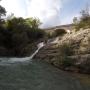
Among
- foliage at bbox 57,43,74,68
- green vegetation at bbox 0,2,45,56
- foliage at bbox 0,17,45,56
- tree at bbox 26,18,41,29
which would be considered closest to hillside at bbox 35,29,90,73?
foliage at bbox 57,43,74,68

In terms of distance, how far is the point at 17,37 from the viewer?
36344 mm

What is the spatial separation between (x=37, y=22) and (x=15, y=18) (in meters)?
6.96

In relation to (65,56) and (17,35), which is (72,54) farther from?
(17,35)

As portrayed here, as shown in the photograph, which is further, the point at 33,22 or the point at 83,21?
the point at 33,22

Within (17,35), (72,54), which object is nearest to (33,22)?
(17,35)

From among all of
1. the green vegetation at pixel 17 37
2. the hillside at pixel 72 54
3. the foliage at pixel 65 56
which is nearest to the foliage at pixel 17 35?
the green vegetation at pixel 17 37

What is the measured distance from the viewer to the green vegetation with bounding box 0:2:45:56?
34.5 m

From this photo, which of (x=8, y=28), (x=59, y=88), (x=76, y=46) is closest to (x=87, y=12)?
(x=76, y=46)

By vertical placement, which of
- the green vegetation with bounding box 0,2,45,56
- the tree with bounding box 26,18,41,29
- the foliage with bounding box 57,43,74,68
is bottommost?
the foliage with bounding box 57,43,74,68

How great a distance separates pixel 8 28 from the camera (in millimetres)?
39469

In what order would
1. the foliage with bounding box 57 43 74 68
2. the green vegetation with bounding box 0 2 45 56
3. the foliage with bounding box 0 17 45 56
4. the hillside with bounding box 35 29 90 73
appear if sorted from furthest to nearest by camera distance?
the foliage with bounding box 0 17 45 56, the green vegetation with bounding box 0 2 45 56, the foliage with bounding box 57 43 74 68, the hillside with bounding box 35 29 90 73

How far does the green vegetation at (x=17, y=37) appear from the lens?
34550 mm

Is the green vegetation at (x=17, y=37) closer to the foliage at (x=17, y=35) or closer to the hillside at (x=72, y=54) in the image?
the foliage at (x=17, y=35)

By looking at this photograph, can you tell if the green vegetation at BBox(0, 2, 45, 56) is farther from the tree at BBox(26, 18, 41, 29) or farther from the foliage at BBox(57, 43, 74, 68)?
the foliage at BBox(57, 43, 74, 68)
